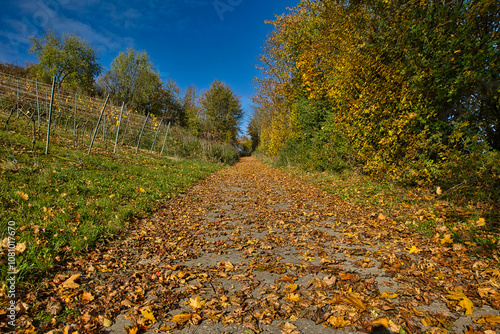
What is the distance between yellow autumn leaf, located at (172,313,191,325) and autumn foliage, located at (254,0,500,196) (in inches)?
214

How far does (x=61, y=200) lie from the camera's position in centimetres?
433

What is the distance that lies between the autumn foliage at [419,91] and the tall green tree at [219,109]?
28950mm

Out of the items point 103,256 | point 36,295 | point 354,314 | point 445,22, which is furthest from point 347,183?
point 36,295

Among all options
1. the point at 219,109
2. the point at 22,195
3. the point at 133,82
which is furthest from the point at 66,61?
the point at 22,195

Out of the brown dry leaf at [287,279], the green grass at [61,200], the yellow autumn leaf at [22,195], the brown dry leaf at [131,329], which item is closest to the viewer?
the brown dry leaf at [131,329]

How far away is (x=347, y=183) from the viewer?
8492 mm

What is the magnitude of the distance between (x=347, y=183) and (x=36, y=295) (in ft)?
27.7

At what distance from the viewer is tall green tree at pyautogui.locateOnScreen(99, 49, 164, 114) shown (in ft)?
127

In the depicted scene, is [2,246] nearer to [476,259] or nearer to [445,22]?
[476,259]

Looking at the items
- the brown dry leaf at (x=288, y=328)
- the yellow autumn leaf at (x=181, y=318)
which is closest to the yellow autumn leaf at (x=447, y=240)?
the brown dry leaf at (x=288, y=328)

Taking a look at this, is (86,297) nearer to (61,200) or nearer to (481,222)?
(61,200)

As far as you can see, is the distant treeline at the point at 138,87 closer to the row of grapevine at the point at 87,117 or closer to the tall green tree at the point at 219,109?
the tall green tree at the point at 219,109

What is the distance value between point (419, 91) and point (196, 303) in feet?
23.3

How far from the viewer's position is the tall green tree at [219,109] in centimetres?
3873
